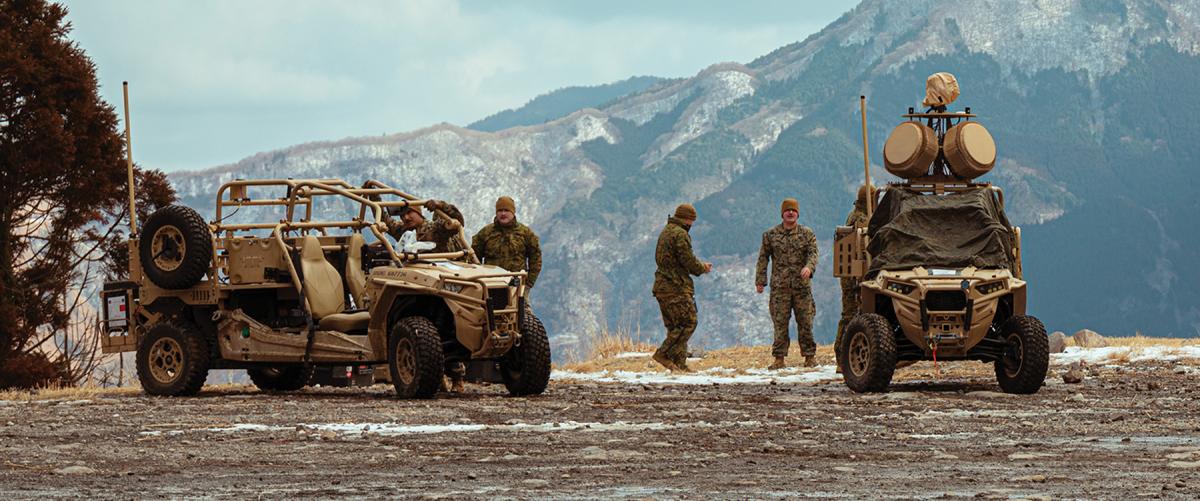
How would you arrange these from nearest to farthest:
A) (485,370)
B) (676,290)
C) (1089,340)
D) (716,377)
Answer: (485,370) < (716,377) < (676,290) < (1089,340)

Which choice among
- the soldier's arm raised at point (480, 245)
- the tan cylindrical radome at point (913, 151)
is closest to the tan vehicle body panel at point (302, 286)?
the soldier's arm raised at point (480, 245)

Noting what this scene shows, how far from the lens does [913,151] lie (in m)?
17.9

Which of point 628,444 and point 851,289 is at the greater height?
point 851,289

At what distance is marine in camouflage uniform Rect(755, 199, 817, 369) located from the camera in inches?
867

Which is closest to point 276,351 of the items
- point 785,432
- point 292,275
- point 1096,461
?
point 292,275

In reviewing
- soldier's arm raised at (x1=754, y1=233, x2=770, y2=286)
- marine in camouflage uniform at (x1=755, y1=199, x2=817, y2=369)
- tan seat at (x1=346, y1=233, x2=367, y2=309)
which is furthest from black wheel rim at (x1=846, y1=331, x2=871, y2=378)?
marine in camouflage uniform at (x1=755, y1=199, x2=817, y2=369)

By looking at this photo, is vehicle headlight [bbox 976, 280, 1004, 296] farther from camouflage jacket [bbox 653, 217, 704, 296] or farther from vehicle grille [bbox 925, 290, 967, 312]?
camouflage jacket [bbox 653, 217, 704, 296]

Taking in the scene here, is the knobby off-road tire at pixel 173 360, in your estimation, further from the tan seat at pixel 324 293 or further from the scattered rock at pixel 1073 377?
the scattered rock at pixel 1073 377

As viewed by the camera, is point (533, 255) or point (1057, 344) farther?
point (1057, 344)

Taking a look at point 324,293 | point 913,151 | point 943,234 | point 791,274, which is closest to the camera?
point 943,234

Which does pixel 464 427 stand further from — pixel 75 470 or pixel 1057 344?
pixel 1057 344

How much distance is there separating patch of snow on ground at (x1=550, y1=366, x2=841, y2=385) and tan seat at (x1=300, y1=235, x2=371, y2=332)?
3.35 metres

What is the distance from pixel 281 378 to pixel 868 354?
6447 millimetres

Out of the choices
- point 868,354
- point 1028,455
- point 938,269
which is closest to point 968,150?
point 938,269
